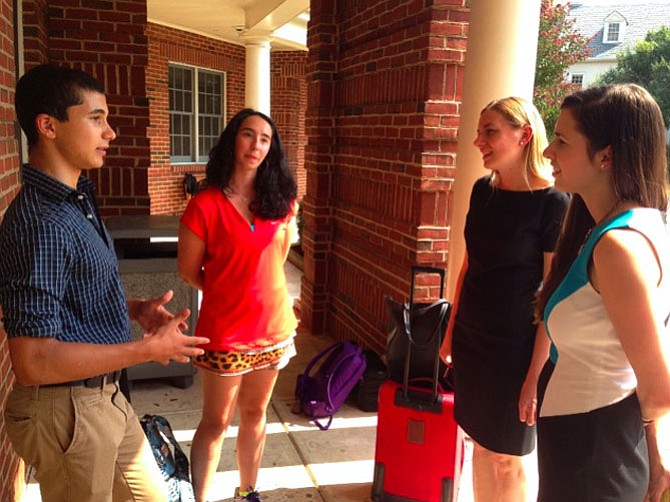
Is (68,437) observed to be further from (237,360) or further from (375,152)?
(375,152)

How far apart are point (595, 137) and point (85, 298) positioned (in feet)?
4.64

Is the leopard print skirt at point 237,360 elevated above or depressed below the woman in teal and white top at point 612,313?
below

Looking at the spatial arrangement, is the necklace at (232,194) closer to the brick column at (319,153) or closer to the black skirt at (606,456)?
the black skirt at (606,456)

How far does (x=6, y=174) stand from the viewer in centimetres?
262

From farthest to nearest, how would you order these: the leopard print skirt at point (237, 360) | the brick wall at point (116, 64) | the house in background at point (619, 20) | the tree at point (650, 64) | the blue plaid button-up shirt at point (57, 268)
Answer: the house in background at point (619, 20) → the tree at point (650, 64) → the brick wall at point (116, 64) → the leopard print skirt at point (237, 360) → the blue plaid button-up shirt at point (57, 268)

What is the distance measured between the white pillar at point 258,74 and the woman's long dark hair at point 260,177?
903 centimetres

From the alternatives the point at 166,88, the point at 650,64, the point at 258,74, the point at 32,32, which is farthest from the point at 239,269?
the point at 650,64

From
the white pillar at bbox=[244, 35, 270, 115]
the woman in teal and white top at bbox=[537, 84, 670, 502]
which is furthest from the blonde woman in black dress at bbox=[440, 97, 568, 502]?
the white pillar at bbox=[244, 35, 270, 115]

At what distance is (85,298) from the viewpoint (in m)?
1.62

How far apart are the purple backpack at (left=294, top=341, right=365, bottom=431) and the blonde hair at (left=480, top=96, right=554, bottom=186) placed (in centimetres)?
226

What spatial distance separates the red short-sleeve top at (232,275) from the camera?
7.88 feet

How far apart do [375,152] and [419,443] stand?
2.48 m

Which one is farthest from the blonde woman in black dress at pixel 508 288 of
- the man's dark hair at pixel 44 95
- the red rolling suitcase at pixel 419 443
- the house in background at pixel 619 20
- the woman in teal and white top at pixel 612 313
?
the house in background at pixel 619 20

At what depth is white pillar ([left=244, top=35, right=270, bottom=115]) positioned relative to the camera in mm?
11266
